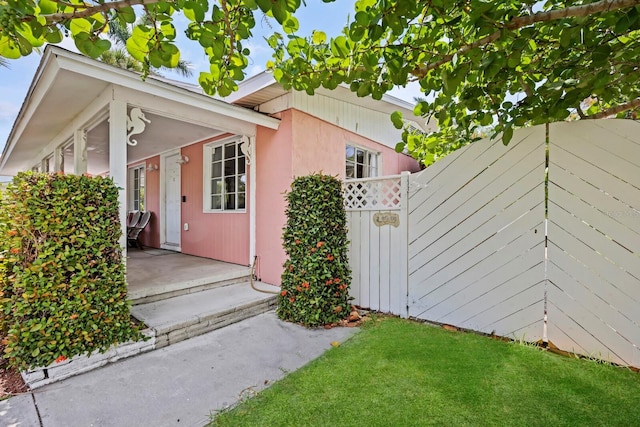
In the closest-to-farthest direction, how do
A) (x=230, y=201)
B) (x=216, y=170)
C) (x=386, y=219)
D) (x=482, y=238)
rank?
(x=482, y=238) → (x=386, y=219) → (x=230, y=201) → (x=216, y=170)

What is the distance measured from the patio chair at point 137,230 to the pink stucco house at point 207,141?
214mm

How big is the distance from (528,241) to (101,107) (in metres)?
5.07

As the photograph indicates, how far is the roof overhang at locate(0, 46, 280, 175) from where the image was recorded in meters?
3.11

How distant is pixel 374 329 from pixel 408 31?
10.5ft

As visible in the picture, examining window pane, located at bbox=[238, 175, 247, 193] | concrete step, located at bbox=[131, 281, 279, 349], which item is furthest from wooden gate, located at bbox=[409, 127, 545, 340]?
window pane, located at bbox=[238, 175, 247, 193]

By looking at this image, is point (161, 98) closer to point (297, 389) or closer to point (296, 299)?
point (296, 299)

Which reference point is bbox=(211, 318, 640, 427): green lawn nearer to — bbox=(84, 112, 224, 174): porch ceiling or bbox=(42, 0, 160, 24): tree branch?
bbox=(42, 0, 160, 24): tree branch

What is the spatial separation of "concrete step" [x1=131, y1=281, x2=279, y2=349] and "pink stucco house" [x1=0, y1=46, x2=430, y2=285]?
73cm

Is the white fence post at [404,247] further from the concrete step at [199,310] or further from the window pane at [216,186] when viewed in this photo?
the window pane at [216,186]

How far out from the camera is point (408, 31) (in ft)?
9.66

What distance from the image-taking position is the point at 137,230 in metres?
7.51

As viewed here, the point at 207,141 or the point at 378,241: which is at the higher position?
the point at 207,141

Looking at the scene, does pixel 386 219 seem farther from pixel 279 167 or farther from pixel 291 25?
pixel 291 25

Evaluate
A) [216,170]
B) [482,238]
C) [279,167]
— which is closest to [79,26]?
[279,167]
